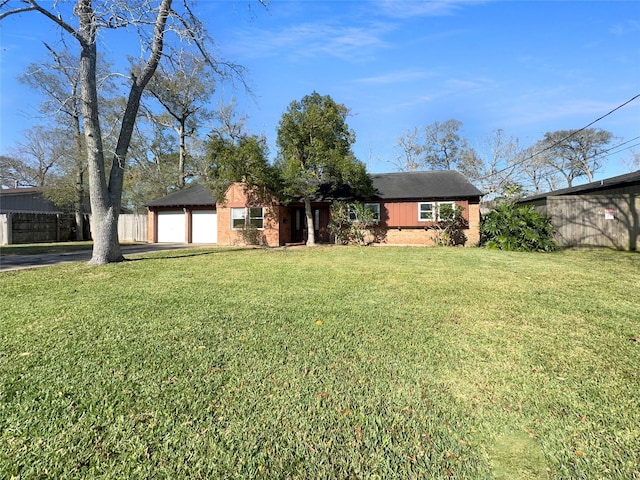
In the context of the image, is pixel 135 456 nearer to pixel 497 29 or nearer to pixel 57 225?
pixel 497 29

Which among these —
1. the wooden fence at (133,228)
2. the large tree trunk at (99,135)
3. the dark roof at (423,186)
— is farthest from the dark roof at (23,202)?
the dark roof at (423,186)

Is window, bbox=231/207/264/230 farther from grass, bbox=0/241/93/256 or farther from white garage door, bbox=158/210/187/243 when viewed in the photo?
grass, bbox=0/241/93/256

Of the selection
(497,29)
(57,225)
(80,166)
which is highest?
(497,29)

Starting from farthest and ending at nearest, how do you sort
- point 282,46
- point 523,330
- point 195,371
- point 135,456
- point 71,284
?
point 282,46 → point 71,284 → point 523,330 → point 195,371 → point 135,456

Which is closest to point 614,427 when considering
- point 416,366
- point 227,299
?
point 416,366

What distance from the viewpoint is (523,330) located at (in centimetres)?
362

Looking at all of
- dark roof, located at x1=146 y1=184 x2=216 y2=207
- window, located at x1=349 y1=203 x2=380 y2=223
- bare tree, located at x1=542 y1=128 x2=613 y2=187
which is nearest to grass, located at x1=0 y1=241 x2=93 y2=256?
dark roof, located at x1=146 y1=184 x2=216 y2=207

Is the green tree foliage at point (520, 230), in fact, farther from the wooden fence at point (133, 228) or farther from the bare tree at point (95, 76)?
the wooden fence at point (133, 228)

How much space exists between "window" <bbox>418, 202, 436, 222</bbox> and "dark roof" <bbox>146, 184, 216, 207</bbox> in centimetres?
1145

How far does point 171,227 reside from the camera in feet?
65.6

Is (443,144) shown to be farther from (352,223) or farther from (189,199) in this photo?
(189,199)

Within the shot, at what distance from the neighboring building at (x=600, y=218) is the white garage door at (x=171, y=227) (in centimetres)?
1930

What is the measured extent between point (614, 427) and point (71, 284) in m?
7.78

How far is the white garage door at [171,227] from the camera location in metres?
19.8
